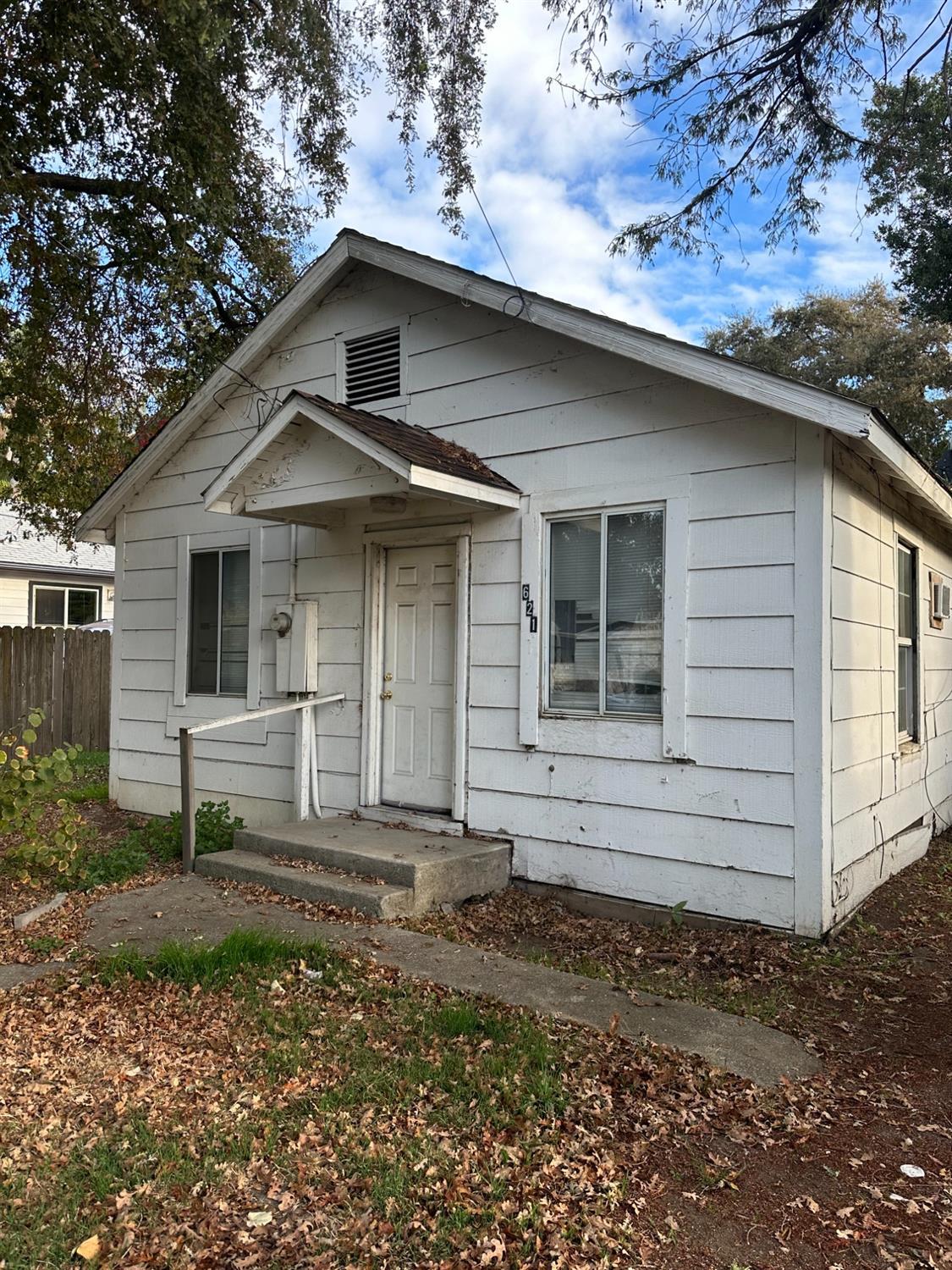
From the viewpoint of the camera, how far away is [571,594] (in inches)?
246

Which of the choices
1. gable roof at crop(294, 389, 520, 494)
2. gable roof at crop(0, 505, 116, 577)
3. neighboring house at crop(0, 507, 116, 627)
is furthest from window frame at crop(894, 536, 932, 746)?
A: neighboring house at crop(0, 507, 116, 627)

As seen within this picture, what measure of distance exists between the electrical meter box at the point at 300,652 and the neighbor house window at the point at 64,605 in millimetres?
12873

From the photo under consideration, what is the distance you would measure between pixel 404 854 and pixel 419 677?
62.4 inches

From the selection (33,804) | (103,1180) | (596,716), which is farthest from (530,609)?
(103,1180)

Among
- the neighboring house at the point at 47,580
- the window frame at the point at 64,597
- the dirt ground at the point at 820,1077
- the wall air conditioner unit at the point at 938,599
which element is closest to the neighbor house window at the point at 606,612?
the dirt ground at the point at 820,1077

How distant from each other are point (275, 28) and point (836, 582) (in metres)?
6.45

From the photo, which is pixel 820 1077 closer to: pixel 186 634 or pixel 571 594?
pixel 571 594

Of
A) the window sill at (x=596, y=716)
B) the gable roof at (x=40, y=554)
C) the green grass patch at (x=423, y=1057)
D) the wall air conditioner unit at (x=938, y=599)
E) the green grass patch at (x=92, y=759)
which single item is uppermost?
the gable roof at (x=40, y=554)

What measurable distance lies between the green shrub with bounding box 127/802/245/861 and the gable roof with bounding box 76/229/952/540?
12.1 ft

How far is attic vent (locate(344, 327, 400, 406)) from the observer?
24.6 feet

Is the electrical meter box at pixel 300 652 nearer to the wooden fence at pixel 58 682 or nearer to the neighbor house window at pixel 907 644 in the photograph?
the neighbor house window at pixel 907 644

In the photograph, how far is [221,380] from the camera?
8.50 m

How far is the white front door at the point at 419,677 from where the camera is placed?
699 cm

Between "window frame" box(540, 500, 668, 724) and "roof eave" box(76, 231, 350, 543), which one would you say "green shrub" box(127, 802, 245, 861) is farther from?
"roof eave" box(76, 231, 350, 543)
